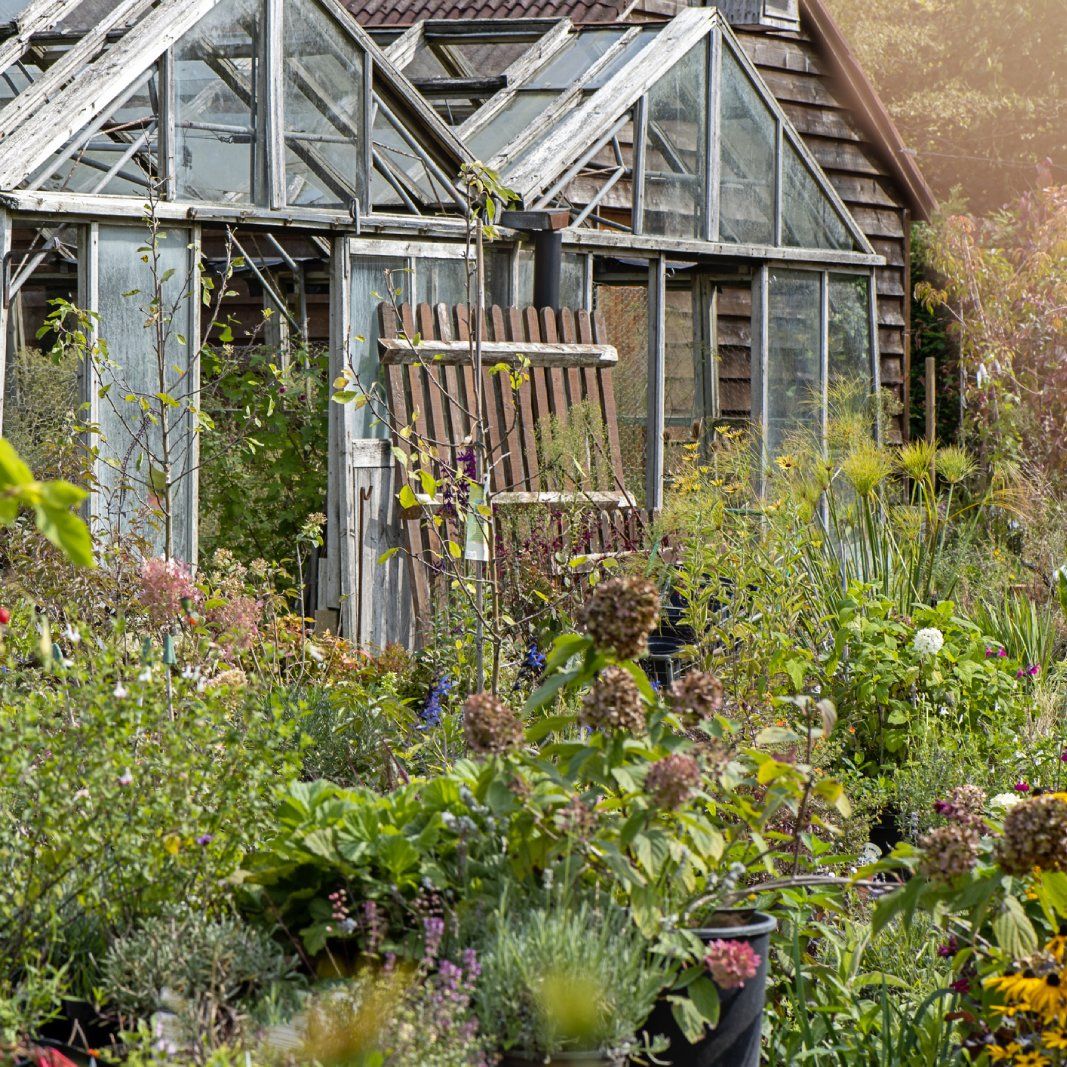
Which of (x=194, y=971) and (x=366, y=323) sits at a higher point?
(x=366, y=323)

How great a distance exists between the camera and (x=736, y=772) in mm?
2750

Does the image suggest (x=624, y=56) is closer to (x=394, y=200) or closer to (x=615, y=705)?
(x=394, y=200)

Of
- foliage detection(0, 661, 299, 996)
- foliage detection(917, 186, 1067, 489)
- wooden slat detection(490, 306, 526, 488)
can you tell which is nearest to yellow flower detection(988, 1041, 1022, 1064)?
Answer: foliage detection(0, 661, 299, 996)

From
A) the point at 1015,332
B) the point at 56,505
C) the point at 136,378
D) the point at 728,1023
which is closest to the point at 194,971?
the point at 728,1023

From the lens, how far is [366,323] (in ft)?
24.4

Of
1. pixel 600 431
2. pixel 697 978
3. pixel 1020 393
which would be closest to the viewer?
pixel 697 978

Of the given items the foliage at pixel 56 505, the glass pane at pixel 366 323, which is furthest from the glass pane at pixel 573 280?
the foliage at pixel 56 505

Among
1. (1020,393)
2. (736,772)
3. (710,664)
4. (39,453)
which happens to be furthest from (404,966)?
(1020,393)

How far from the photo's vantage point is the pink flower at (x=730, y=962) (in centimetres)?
251

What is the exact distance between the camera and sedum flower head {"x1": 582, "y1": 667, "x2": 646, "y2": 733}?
2633mm

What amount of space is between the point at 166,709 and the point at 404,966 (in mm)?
938

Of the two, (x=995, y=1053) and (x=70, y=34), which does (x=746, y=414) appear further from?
(x=995, y=1053)

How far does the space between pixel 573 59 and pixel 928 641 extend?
18.4 feet

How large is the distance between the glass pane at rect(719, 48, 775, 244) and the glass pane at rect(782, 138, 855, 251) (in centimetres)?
15
